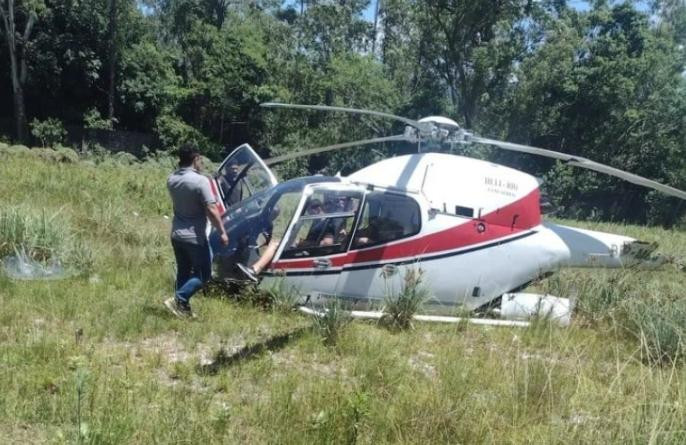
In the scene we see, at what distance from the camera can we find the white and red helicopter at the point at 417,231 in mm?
6637

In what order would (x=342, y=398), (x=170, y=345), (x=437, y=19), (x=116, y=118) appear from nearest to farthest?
1. (x=342, y=398)
2. (x=170, y=345)
3. (x=437, y=19)
4. (x=116, y=118)

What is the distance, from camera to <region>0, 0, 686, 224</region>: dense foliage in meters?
29.6

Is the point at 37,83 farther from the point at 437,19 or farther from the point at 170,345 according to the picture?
the point at 170,345

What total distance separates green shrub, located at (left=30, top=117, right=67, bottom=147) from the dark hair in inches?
1044

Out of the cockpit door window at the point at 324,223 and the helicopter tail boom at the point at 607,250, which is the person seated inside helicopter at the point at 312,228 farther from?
the helicopter tail boom at the point at 607,250

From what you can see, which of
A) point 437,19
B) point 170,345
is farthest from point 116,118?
point 170,345

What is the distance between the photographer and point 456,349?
5629 mm

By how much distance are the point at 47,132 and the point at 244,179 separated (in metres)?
25.5

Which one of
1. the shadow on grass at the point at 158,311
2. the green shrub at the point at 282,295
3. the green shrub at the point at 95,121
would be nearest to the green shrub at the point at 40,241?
the shadow on grass at the point at 158,311

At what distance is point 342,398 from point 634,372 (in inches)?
96.0

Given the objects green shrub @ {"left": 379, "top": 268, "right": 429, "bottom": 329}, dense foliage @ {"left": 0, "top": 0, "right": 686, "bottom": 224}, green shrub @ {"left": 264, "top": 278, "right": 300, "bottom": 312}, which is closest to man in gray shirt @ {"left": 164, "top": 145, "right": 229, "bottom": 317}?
green shrub @ {"left": 264, "top": 278, "right": 300, "bottom": 312}

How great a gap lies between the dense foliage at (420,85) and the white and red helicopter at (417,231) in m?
21.5

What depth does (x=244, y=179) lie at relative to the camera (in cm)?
822

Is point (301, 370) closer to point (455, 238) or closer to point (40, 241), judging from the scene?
point (455, 238)
